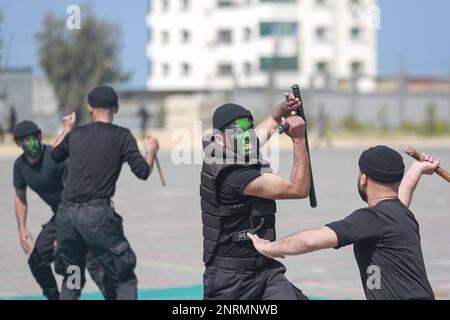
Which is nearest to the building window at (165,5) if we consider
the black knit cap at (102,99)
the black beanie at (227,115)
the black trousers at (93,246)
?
the black knit cap at (102,99)

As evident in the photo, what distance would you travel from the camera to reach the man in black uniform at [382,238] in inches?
215

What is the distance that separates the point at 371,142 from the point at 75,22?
130 ft

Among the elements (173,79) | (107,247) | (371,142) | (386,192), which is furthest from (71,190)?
(173,79)

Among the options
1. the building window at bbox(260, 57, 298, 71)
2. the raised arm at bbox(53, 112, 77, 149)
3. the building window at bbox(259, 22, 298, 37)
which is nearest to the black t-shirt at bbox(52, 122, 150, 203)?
the raised arm at bbox(53, 112, 77, 149)

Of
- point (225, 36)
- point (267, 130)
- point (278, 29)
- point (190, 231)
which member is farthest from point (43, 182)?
point (225, 36)

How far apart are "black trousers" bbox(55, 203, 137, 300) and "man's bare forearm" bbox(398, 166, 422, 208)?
2890 millimetres

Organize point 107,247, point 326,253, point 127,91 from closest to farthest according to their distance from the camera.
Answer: point 107,247
point 326,253
point 127,91

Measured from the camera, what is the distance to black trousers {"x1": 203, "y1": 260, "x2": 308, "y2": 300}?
6.32 meters

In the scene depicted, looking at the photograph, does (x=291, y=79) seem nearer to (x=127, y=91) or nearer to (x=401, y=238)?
(x=127, y=91)

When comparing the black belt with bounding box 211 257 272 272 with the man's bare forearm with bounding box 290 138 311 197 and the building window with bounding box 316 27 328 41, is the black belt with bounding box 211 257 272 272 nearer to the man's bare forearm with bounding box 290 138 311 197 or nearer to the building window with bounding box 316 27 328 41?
the man's bare forearm with bounding box 290 138 311 197

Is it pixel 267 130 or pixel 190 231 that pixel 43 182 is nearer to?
pixel 267 130

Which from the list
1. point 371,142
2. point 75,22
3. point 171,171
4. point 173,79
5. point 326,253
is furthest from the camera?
point 173,79

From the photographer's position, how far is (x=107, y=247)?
27.7 feet

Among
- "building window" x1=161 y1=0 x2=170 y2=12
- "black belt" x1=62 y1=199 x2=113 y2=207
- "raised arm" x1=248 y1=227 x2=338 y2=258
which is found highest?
"building window" x1=161 y1=0 x2=170 y2=12
